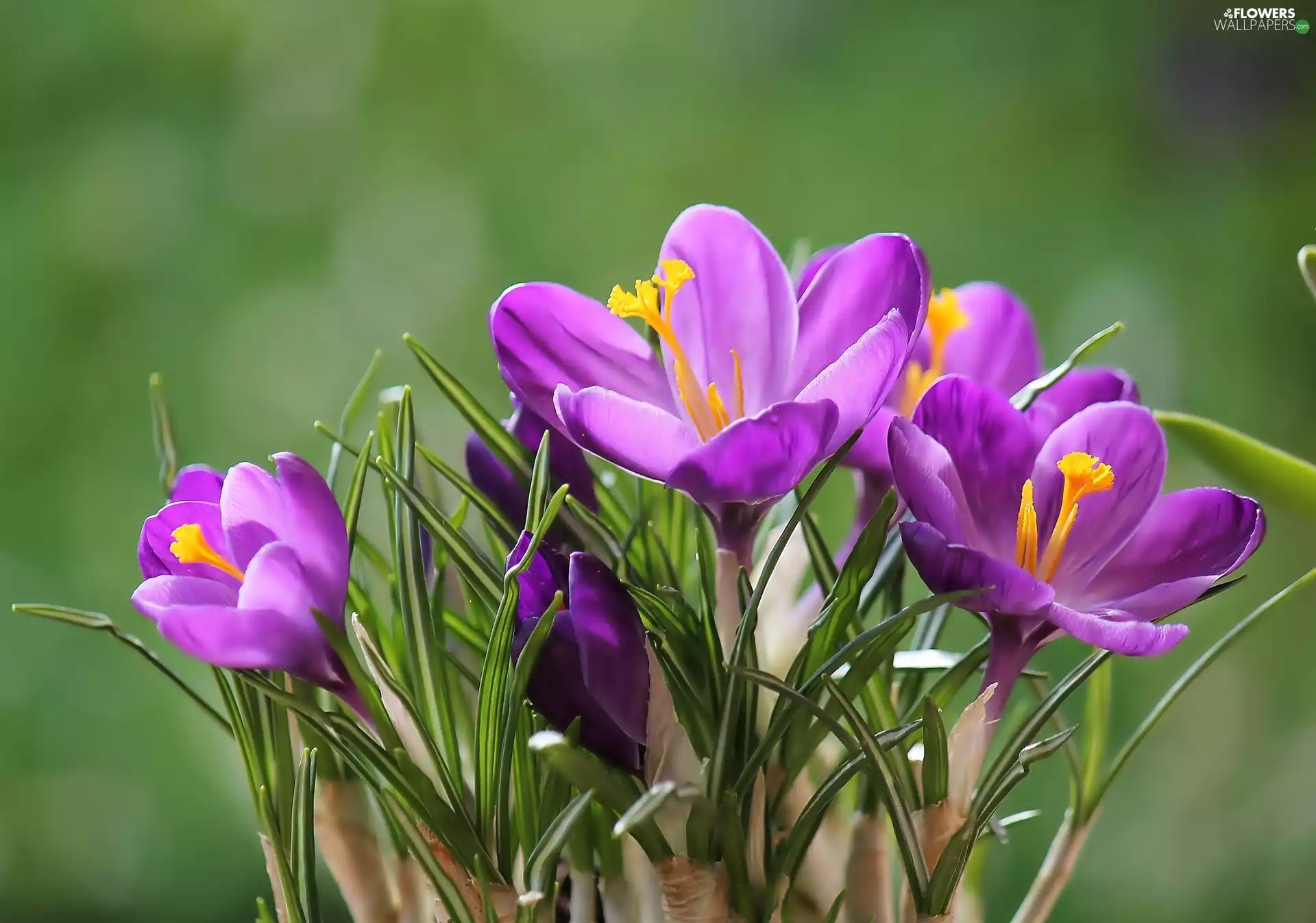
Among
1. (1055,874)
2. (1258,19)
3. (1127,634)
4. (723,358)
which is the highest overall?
(1258,19)

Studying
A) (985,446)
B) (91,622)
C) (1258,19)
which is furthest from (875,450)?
(1258,19)

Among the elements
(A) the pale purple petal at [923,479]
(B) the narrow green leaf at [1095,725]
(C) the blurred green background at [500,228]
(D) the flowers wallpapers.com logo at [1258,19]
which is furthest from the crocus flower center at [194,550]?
(D) the flowers wallpapers.com logo at [1258,19]

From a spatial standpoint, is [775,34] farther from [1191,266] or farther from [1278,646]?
[1278,646]

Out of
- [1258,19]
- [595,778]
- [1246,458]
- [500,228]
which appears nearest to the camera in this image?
[595,778]

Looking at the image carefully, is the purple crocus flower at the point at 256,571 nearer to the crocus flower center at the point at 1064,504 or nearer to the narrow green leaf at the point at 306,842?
the narrow green leaf at the point at 306,842

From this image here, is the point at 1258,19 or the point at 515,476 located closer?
the point at 515,476

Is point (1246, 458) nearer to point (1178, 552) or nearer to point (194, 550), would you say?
point (1178, 552)

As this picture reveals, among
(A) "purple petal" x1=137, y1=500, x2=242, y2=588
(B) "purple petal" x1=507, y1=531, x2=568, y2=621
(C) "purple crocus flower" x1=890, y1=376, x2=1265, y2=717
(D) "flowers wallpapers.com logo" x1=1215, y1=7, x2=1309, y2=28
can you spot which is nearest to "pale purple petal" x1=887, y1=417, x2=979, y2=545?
(C) "purple crocus flower" x1=890, y1=376, x2=1265, y2=717

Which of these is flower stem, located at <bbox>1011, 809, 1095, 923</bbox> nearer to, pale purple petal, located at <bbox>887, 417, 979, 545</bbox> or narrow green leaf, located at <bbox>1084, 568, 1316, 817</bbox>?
narrow green leaf, located at <bbox>1084, 568, 1316, 817</bbox>
